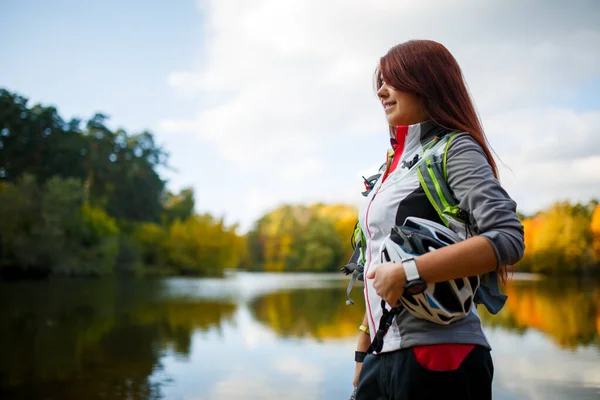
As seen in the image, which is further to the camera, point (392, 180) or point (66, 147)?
point (66, 147)

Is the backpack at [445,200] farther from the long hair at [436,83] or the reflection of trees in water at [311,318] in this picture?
the reflection of trees in water at [311,318]

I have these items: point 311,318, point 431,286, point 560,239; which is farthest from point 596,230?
point 431,286

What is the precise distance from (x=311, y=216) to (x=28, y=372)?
51.0 meters

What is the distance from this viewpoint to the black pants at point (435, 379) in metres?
1.09

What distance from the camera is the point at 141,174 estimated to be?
39.2 meters

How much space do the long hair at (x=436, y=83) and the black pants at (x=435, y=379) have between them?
0.38 m

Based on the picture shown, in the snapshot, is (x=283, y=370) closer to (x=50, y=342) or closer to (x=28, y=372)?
Answer: (x=28, y=372)

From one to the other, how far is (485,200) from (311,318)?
8.39 metres

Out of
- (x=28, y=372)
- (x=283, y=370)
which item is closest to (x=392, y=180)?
(x=283, y=370)

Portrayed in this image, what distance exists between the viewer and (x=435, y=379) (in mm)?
1091

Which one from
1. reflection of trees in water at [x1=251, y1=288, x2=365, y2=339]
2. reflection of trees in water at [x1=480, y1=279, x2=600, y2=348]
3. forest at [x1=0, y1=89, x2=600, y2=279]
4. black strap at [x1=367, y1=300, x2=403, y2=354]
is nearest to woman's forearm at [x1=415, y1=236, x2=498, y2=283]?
black strap at [x1=367, y1=300, x2=403, y2=354]

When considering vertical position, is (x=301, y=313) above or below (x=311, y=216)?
below

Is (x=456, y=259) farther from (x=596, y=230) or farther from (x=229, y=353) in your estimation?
(x=596, y=230)

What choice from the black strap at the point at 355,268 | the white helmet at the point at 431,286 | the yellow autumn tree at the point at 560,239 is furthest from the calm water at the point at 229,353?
the yellow autumn tree at the point at 560,239
